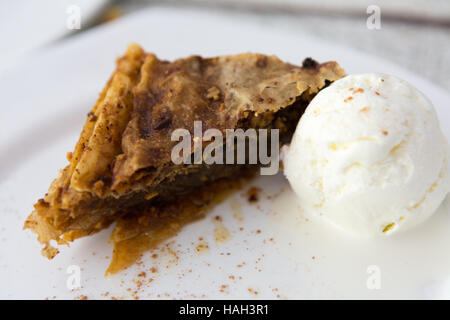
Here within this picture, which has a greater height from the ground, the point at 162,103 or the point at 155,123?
the point at 162,103

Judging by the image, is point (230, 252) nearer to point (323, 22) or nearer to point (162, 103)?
point (162, 103)

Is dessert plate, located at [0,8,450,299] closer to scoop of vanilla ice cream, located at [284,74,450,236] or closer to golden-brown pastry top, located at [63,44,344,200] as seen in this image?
scoop of vanilla ice cream, located at [284,74,450,236]

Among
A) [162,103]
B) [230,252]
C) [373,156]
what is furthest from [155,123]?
[373,156]

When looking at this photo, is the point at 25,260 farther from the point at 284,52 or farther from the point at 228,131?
the point at 284,52

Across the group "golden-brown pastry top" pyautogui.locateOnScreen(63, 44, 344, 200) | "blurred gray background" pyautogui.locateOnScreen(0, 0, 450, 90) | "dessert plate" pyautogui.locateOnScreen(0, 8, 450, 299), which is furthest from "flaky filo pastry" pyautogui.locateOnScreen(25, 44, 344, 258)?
"blurred gray background" pyautogui.locateOnScreen(0, 0, 450, 90)

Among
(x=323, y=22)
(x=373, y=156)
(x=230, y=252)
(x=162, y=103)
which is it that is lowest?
(x=230, y=252)

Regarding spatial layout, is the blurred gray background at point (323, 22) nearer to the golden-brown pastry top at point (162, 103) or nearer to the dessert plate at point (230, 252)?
the dessert plate at point (230, 252)
